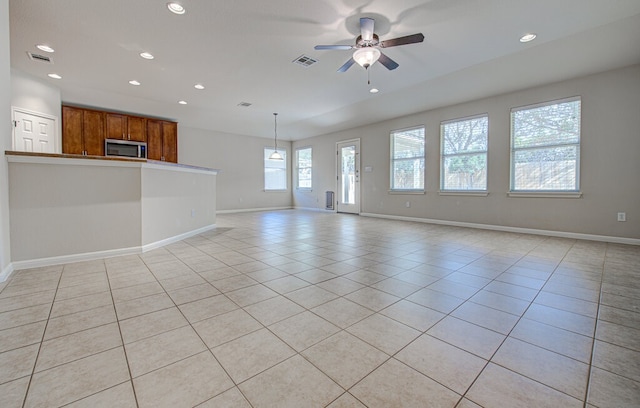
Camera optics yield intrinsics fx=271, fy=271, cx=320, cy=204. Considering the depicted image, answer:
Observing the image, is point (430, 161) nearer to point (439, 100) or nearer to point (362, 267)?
point (439, 100)

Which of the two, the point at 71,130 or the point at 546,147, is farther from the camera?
the point at 71,130

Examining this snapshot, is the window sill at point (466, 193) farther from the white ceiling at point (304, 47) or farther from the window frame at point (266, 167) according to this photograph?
the window frame at point (266, 167)

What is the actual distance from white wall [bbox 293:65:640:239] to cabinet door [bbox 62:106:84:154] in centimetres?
714

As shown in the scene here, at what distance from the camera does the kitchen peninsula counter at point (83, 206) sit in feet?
9.07

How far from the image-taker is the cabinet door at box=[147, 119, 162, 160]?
22.5 feet

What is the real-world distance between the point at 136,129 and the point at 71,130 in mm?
1201

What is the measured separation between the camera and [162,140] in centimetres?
710

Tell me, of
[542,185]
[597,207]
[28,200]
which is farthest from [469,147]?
[28,200]

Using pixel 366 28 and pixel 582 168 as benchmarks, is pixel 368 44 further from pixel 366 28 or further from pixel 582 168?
pixel 582 168

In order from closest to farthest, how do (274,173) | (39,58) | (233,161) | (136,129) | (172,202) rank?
(39,58) < (172,202) < (136,129) < (233,161) < (274,173)

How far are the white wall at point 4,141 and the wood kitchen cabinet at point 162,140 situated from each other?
4354 mm

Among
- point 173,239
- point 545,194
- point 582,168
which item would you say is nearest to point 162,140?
point 173,239

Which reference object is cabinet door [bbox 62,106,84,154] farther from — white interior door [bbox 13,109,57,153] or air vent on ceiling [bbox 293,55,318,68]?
air vent on ceiling [bbox 293,55,318,68]

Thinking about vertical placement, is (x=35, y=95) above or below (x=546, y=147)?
above
